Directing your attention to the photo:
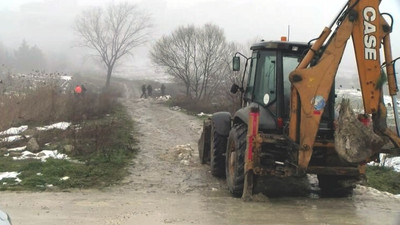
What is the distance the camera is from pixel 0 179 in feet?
31.3

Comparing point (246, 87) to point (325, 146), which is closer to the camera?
point (325, 146)

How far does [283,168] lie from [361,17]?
252 centimetres

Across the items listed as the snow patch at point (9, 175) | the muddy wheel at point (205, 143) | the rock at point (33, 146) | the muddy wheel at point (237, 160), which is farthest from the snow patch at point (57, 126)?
the muddy wheel at point (237, 160)

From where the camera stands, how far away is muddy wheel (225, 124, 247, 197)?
25.2 feet

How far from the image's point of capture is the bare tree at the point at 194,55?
4556cm

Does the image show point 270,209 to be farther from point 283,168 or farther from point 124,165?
point 124,165

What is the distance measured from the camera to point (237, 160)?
306 inches

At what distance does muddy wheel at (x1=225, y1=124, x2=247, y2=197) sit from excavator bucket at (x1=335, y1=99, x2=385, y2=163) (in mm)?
1729

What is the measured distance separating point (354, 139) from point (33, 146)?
9791 millimetres

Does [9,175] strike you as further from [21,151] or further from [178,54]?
[178,54]

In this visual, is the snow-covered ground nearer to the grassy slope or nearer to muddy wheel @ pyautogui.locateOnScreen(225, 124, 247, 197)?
the grassy slope

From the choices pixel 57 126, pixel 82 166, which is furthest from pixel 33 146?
pixel 57 126

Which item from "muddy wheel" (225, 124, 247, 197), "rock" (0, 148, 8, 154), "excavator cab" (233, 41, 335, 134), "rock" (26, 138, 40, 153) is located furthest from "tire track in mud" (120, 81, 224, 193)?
"rock" (0, 148, 8, 154)

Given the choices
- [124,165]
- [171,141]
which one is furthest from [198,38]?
[124,165]
